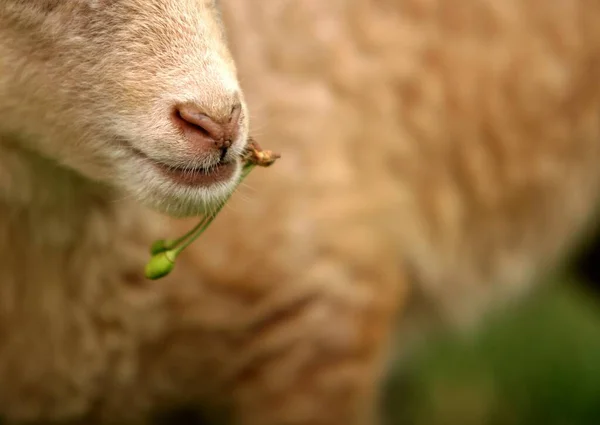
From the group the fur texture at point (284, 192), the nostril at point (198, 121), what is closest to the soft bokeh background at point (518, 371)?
the fur texture at point (284, 192)

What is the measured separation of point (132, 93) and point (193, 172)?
0.54 ft

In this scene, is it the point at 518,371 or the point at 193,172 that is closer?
the point at 193,172

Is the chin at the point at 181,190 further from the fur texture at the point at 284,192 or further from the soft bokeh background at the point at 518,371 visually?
the soft bokeh background at the point at 518,371

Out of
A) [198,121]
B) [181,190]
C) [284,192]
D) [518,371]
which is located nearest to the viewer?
[198,121]

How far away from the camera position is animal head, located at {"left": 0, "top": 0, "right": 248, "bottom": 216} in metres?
1.77

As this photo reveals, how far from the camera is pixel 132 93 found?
5.93 feet

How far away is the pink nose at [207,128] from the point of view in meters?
1.74

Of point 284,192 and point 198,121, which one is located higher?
point 198,121

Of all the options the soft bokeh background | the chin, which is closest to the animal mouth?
the chin

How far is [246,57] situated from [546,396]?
1895mm

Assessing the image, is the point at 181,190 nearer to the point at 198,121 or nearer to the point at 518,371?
the point at 198,121

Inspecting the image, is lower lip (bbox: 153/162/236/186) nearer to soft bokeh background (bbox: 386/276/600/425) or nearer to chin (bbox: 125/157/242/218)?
chin (bbox: 125/157/242/218)

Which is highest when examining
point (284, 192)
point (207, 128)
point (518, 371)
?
point (207, 128)

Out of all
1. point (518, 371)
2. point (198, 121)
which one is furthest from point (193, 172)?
point (518, 371)
